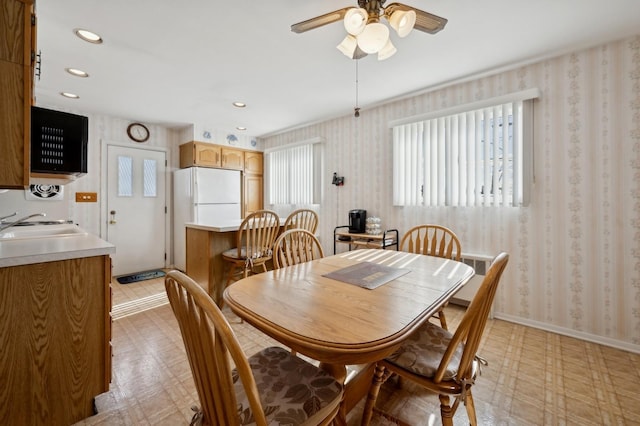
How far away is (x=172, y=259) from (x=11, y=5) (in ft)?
12.8

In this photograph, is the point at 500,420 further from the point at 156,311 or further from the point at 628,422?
the point at 156,311

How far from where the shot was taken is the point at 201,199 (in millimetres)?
4180

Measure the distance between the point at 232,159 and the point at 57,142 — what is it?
119 inches

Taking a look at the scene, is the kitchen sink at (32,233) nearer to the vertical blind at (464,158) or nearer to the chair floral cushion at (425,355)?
the chair floral cushion at (425,355)

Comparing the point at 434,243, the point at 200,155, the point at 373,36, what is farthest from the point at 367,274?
the point at 200,155

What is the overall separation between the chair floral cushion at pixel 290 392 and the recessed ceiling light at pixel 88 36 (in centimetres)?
252

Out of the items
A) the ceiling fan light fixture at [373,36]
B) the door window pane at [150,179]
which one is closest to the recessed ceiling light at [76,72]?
the door window pane at [150,179]

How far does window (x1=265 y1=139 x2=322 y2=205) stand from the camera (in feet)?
13.9

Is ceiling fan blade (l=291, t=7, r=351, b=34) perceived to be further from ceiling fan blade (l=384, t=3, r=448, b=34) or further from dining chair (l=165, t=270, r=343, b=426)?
dining chair (l=165, t=270, r=343, b=426)

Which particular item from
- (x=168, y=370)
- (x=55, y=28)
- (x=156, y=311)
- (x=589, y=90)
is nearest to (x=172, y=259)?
(x=156, y=311)

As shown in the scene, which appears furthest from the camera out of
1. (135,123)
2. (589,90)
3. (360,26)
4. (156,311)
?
(135,123)

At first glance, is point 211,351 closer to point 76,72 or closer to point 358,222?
point 358,222

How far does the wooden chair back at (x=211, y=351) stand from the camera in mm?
625

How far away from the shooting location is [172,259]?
4.55m
